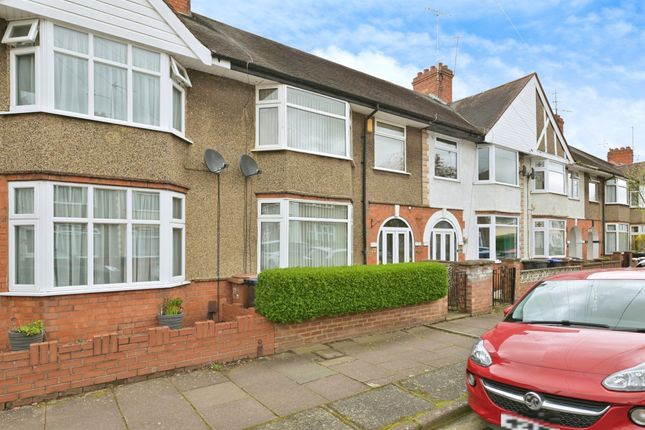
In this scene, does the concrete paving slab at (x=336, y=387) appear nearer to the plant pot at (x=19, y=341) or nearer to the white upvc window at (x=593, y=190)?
the plant pot at (x=19, y=341)

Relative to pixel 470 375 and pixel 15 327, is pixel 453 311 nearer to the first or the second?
pixel 470 375

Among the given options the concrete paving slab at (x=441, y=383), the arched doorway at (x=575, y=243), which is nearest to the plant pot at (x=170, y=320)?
the concrete paving slab at (x=441, y=383)

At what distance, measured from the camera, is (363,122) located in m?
10.3

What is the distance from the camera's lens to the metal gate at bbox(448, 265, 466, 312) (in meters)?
8.80

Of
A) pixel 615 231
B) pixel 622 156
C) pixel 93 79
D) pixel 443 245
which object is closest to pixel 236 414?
pixel 93 79

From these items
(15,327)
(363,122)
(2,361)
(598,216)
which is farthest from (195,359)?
(598,216)

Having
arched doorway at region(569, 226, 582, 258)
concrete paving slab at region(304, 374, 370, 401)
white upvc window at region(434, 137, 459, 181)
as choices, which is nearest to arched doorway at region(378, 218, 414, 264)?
white upvc window at region(434, 137, 459, 181)

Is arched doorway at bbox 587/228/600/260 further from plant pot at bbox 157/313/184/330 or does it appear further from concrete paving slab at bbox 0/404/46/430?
concrete paving slab at bbox 0/404/46/430

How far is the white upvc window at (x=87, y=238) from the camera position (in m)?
5.51

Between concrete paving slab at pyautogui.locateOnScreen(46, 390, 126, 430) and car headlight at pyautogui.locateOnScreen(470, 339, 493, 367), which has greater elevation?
car headlight at pyautogui.locateOnScreen(470, 339, 493, 367)

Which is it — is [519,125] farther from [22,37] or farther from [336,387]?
[22,37]

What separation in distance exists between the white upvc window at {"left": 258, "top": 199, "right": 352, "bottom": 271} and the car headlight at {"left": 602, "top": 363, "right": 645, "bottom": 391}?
592 cm

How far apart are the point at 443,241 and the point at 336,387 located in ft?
28.7

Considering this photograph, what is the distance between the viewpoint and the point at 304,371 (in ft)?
16.9
